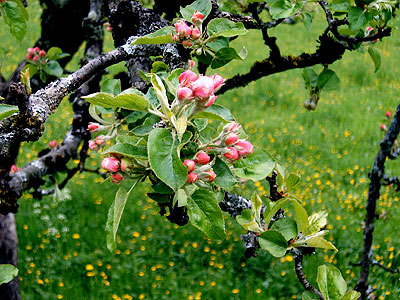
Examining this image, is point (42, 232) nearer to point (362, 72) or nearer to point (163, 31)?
point (163, 31)

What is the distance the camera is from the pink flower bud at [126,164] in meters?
0.80

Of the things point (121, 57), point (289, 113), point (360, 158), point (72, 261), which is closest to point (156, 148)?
point (121, 57)

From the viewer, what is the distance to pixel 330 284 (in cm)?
102

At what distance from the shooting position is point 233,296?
3477 mm

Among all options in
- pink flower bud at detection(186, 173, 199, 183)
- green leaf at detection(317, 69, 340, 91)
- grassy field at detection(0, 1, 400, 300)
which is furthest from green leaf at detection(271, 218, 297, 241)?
grassy field at detection(0, 1, 400, 300)

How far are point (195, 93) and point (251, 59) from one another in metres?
8.58

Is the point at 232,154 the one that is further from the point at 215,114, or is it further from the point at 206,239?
the point at 206,239

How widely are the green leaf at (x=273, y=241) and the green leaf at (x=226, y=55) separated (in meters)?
0.41

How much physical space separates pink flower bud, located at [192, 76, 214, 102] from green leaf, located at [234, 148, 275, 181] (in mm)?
285

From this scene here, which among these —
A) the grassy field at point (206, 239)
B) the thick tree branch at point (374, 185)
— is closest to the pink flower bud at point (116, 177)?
the thick tree branch at point (374, 185)

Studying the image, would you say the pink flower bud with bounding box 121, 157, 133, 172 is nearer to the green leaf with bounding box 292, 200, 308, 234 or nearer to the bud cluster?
the bud cluster

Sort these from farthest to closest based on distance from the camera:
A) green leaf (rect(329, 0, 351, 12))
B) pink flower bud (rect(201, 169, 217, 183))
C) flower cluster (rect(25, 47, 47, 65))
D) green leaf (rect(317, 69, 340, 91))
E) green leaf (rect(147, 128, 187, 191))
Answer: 1. flower cluster (rect(25, 47, 47, 65))
2. green leaf (rect(317, 69, 340, 91))
3. green leaf (rect(329, 0, 351, 12))
4. pink flower bud (rect(201, 169, 217, 183))
5. green leaf (rect(147, 128, 187, 191))

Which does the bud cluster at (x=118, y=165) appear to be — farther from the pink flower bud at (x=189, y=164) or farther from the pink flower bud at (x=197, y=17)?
the pink flower bud at (x=197, y=17)

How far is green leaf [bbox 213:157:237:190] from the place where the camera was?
0.85 meters
